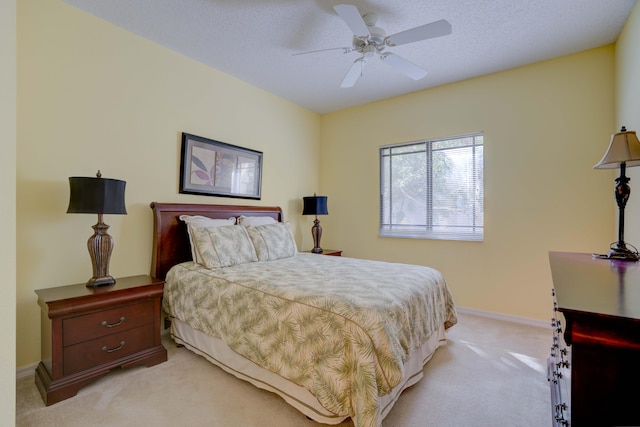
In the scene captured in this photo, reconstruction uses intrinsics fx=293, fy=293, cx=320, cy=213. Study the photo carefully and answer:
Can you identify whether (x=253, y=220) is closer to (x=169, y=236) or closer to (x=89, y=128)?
(x=169, y=236)

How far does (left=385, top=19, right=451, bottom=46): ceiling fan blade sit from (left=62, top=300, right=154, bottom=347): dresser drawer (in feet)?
9.21

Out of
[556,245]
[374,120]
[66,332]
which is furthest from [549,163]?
[66,332]

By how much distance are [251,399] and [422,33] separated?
281 centimetres

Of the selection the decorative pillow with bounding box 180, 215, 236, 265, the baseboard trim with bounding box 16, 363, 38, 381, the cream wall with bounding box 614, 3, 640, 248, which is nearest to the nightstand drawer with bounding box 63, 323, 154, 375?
the baseboard trim with bounding box 16, 363, 38, 381

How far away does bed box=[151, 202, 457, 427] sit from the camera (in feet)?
4.98

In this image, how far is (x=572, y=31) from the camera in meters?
2.62

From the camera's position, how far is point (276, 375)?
73.4 inches

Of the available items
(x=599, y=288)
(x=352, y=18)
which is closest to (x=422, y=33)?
(x=352, y=18)

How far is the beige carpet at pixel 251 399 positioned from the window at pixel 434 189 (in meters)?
1.65

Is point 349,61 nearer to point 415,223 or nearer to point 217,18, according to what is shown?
point 217,18

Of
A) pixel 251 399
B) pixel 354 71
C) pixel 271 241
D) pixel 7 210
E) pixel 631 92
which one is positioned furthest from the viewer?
pixel 271 241

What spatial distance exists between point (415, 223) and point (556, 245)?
1.52 metres

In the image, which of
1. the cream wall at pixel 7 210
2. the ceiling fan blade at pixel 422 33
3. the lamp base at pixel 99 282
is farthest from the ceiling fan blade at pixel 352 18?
the lamp base at pixel 99 282

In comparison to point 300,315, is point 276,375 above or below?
below
